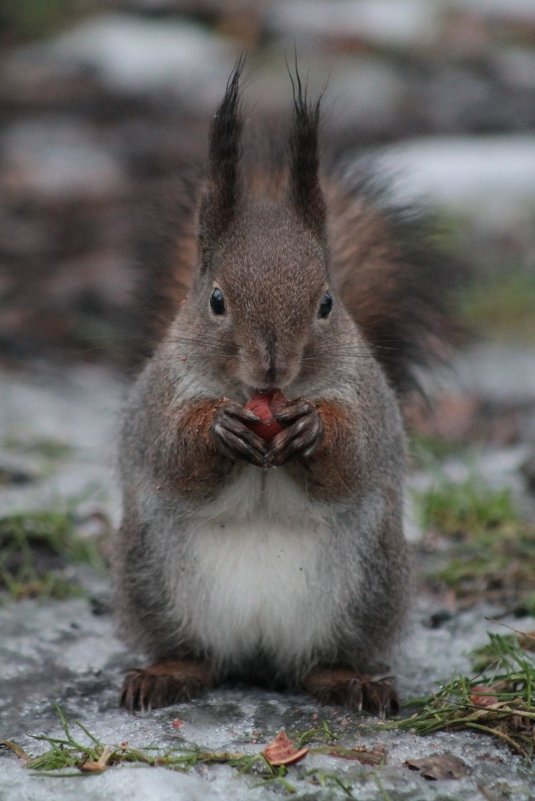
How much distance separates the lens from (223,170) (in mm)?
2156

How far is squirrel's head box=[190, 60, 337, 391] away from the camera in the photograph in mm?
1961

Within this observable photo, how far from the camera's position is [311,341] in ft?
6.69

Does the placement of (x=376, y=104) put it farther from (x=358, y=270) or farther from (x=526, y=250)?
(x=358, y=270)

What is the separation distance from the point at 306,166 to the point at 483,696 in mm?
916

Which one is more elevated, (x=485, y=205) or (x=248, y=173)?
(x=485, y=205)

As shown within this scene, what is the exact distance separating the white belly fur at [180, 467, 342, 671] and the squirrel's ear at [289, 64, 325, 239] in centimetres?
46

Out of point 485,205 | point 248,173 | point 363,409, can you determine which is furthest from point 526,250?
point 363,409

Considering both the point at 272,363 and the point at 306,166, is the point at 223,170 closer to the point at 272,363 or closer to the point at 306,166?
the point at 306,166

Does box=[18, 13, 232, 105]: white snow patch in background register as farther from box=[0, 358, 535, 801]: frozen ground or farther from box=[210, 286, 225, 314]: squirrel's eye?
box=[210, 286, 225, 314]: squirrel's eye

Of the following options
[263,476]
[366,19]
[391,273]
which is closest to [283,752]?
[263,476]

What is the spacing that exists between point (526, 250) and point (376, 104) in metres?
1.82

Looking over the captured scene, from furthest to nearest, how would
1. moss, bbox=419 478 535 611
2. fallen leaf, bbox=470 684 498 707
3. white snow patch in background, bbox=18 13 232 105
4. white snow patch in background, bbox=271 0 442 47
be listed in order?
white snow patch in background, bbox=271 0 442 47, white snow patch in background, bbox=18 13 232 105, moss, bbox=419 478 535 611, fallen leaf, bbox=470 684 498 707

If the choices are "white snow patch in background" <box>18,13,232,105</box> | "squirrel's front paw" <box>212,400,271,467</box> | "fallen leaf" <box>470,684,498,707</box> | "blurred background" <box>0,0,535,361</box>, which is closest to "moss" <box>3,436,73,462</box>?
"blurred background" <box>0,0,535,361</box>

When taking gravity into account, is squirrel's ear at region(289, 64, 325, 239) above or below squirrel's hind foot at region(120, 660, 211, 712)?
above
